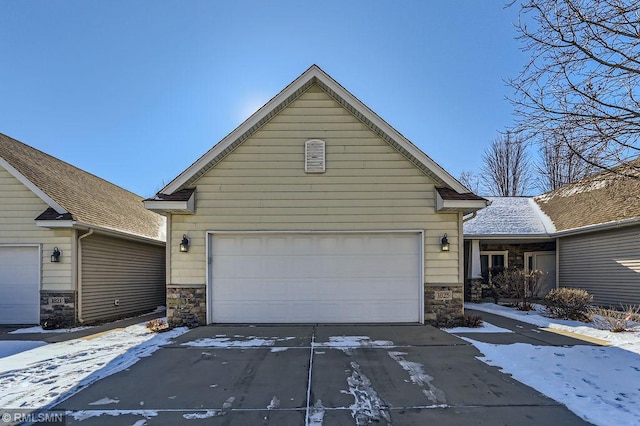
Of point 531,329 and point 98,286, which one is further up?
point 98,286

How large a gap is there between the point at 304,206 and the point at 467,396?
5.41 m

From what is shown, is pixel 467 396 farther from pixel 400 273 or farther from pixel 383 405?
pixel 400 273

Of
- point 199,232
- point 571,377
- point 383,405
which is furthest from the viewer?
point 199,232

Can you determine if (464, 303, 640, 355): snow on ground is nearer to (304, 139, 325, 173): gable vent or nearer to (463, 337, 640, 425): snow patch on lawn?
(463, 337, 640, 425): snow patch on lawn

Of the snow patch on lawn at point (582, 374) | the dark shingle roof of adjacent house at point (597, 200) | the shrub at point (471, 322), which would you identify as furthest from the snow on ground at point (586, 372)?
the dark shingle roof of adjacent house at point (597, 200)

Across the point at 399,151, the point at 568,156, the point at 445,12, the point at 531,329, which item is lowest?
the point at 531,329

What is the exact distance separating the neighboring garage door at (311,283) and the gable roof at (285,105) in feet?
4.97

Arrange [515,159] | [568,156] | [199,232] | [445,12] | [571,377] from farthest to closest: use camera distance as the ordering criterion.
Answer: [515,159] < [199,232] < [445,12] < [568,156] < [571,377]

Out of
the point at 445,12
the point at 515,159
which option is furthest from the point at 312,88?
the point at 515,159

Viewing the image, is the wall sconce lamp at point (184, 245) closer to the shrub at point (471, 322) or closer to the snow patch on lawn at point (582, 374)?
the snow patch on lawn at point (582, 374)

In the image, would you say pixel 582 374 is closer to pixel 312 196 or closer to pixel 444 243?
pixel 444 243

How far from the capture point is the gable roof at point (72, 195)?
9.36 m

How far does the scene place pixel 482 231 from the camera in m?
13.9

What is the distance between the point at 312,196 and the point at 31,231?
7380 millimetres
